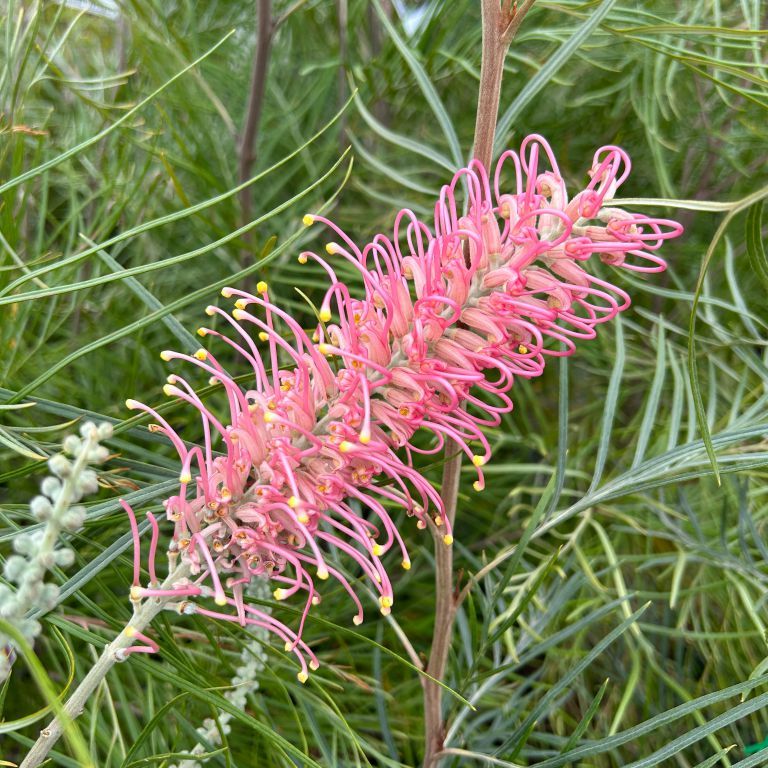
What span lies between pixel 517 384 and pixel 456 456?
31 cm

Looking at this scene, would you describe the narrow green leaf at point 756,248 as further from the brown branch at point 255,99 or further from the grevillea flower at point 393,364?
the brown branch at point 255,99

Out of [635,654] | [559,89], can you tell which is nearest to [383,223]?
[559,89]

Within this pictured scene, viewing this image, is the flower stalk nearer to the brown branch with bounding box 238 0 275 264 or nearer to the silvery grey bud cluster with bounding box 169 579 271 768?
the silvery grey bud cluster with bounding box 169 579 271 768

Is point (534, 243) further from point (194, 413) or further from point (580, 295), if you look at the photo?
point (194, 413)

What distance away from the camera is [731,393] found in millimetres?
572

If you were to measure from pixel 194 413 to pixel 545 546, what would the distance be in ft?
0.83

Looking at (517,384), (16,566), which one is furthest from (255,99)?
A: (16,566)

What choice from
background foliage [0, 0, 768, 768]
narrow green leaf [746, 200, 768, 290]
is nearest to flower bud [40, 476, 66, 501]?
background foliage [0, 0, 768, 768]

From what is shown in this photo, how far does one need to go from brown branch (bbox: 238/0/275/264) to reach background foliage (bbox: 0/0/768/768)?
11 mm

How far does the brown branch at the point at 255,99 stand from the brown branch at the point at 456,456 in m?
0.19

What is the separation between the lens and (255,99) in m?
0.48

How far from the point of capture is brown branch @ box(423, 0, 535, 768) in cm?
27

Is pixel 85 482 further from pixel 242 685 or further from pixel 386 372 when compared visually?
pixel 242 685

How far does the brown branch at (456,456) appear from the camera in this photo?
10.5 inches
